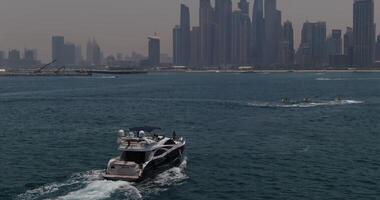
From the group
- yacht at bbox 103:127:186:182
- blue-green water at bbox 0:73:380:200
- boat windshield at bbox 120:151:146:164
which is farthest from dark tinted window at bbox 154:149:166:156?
boat windshield at bbox 120:151:146:164

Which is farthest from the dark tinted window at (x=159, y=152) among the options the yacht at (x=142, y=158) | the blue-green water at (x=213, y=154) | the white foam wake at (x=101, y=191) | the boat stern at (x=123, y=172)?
the white foam wake at (x=101, y=191)

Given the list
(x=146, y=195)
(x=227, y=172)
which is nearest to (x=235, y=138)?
(x=227, y=172)

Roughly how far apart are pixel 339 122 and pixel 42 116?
54.3m

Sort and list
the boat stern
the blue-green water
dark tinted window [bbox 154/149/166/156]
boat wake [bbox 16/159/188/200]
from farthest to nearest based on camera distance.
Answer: dark tinted window [bbox 154/149/166/156] → the boat stern → the blue-green water → boat wake [bbox 16/159/188/200]

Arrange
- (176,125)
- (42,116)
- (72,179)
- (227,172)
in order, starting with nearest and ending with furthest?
(72,179) → (227,172) → (176,125) → (42,116)

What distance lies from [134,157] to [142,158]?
77 centimetres

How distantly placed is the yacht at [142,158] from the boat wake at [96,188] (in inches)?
35.1

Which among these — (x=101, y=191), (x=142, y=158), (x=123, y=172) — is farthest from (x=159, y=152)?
(x=101, y=191)

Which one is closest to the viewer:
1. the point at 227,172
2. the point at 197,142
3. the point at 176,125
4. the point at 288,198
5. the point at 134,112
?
the point at 288,198

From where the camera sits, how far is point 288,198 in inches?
1957

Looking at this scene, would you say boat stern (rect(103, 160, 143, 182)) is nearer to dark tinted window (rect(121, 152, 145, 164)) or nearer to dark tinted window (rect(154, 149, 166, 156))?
dark tinted window (rect(121, 152, 145, 164))

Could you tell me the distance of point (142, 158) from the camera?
5678cm

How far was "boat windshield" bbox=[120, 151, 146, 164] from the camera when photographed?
56.5 meters

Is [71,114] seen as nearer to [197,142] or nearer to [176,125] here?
[176,125]
